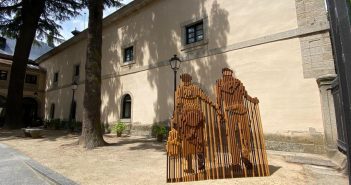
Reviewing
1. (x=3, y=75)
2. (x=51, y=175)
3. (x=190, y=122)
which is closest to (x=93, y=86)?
(x=51, y=175)

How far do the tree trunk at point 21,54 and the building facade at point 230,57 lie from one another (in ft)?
14.2

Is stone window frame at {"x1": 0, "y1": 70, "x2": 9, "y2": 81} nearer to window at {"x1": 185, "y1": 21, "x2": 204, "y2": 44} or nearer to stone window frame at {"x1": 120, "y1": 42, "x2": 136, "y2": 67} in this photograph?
stone window frame at {"x1": 120, "y1": 42, "x2": 136, "y2": 67}

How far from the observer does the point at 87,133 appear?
963 centimetres

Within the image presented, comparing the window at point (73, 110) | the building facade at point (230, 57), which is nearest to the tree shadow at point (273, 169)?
the building facade at point (230, 57)

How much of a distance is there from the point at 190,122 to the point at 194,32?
812 cm

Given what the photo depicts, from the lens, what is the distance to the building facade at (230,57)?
855 centimetres

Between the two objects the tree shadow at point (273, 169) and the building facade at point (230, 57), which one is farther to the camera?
the building facade at point (230, 57)

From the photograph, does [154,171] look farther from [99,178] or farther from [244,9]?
[244,9]

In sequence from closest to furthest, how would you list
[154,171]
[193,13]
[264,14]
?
[154,171], [264,14], [193,13]

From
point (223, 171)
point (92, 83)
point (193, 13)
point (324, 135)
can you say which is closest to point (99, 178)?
point (223, 171)

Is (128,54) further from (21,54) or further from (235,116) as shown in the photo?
(235,116)

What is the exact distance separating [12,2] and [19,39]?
274cm

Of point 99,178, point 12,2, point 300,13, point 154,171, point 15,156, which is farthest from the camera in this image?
point 12,2

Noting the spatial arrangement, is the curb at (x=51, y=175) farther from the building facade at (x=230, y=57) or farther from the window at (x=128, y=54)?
the window at (x=128, y=54)
